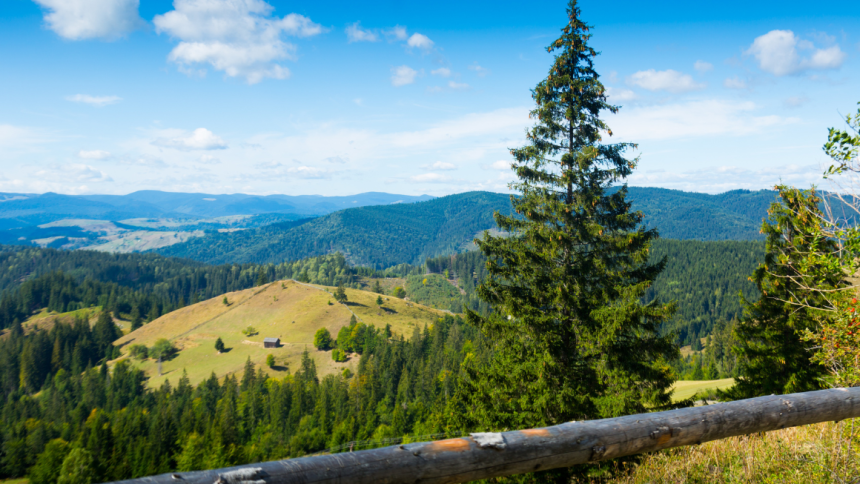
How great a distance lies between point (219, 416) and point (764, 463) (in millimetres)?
91701

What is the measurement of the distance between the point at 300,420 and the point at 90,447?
32454mm

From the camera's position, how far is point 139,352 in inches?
5748

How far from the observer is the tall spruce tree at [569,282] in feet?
46.9

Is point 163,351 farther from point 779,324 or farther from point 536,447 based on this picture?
point 536,447

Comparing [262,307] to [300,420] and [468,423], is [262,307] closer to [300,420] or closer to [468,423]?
[300,420]

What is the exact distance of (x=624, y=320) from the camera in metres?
13.4

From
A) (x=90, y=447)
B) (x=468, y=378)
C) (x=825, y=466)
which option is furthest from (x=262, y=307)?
(x=825, y=466)

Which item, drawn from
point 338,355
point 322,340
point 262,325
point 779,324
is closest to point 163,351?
point 262,325

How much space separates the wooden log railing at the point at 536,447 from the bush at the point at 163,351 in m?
165

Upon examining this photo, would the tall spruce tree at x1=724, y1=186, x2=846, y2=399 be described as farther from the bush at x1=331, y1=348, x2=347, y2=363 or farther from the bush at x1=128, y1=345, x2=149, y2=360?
the bush at x1=128, y1=345, x2=149, y2=360

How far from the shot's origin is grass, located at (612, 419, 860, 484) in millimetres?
5605

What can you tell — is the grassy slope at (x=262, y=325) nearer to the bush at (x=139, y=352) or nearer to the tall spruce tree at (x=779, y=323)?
the bush at (x=139, y=352)

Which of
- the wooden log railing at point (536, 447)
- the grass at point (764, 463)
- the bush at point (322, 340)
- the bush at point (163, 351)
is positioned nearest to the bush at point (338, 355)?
the bush at point (322, 340)

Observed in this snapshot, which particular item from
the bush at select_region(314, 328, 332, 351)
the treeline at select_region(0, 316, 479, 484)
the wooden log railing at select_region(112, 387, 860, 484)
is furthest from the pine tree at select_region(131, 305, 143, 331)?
the wooden log railing at select_region(112, 387, 860, 484)
